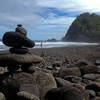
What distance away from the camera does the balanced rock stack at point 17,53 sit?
10281 mm

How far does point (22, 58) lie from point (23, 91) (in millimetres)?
1638

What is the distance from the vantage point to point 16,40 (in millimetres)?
10672

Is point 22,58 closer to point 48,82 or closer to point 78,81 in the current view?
point 48,82

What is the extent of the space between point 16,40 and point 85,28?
123284mm

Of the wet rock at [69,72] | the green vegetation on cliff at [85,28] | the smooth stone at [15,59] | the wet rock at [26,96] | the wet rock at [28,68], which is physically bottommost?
the wet rock at [69,72]

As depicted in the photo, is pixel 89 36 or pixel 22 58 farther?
pixel 89 36

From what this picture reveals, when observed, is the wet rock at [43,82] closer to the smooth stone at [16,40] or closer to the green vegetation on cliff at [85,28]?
the smooth stone at [16,40]

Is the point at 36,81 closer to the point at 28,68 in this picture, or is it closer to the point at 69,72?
the point at 28,68

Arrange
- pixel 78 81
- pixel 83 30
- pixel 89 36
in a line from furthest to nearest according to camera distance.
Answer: pixel 83 30
pixel 89 36
pixel 78 81

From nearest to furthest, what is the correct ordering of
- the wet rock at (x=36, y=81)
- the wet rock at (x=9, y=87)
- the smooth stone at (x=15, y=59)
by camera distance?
the wet rock at (x=36, y=81)
the wet rock at (x=9, y=87)
the smooth stone at (x=15, y=59)

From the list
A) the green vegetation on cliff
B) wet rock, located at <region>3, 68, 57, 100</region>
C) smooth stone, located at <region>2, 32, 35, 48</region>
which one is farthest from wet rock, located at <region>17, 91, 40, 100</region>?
the green vegetation on cliff

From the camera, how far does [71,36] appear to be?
137 m

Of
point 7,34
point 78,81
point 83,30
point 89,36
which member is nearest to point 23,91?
point 7,34

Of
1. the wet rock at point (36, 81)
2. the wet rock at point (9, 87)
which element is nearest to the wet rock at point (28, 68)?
the wet rock at point (36, 81)
